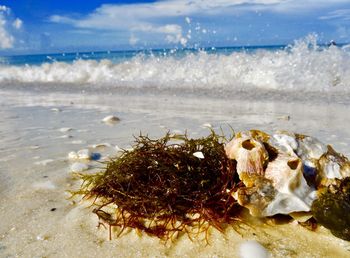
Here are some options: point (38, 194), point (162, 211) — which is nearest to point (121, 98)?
point (38, 194)

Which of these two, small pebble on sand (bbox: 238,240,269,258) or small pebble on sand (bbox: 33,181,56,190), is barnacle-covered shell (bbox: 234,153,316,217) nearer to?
small pebble on sand (bbox: 238,240,269,258)

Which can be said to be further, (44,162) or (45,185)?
(44,162)

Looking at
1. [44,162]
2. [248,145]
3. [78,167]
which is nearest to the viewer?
[248,145]

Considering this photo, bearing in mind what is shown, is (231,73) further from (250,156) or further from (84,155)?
(250,156)

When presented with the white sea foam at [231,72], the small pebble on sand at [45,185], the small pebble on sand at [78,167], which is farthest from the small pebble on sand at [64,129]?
the white sea foam at [231,72]

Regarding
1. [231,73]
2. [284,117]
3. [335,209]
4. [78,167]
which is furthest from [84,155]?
[231,73]

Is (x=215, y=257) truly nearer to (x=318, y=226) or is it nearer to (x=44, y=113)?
(x=318, y=226)

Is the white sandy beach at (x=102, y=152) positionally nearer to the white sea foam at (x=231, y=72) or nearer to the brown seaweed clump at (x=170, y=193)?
the brown seaweed clump at (x=170, y=193)
